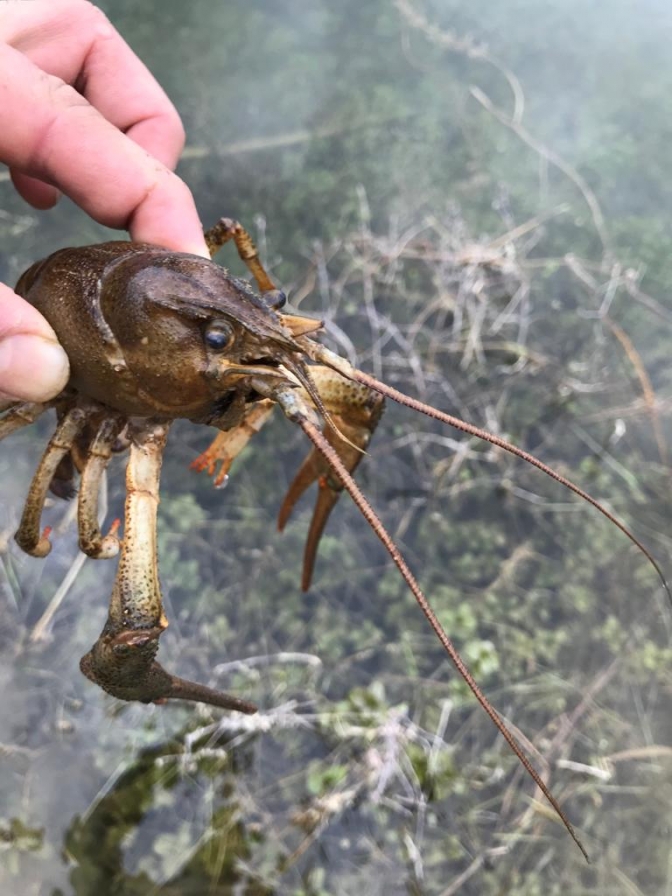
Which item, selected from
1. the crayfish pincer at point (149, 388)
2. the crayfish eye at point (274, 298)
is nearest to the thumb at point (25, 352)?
the crayfish pincer at point (149, 388)

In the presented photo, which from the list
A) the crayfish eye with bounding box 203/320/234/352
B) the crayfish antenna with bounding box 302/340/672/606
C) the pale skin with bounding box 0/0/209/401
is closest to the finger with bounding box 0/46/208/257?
the pale skin with bounding box 0/0/209/401

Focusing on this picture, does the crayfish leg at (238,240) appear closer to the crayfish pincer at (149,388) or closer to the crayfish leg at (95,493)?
the crayfish pincer at (149,388)

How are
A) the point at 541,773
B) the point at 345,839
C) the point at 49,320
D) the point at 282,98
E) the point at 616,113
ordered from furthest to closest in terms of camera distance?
the point at 616,113, the point at 282,98, the point at 541,773, the point at 345,839, the point at 49,320

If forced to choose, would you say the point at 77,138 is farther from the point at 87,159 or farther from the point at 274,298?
the point at 274,298

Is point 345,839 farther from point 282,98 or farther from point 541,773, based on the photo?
point 282,98

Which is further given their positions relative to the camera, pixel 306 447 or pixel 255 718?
pixel 306 447

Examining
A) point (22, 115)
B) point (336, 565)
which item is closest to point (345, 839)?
point (336, 565)

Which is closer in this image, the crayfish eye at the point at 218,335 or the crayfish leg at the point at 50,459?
the crayfish eye at the point at 218,335

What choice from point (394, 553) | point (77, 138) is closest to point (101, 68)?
point (77, 138)
